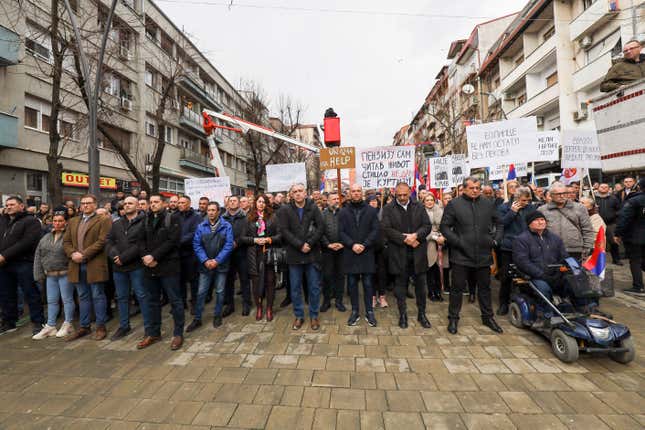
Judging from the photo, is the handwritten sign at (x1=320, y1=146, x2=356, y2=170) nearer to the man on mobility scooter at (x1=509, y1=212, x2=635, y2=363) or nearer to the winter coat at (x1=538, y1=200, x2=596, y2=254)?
the man on mobility scooter at (x1=509, y1=212, x2=635, y2=363)

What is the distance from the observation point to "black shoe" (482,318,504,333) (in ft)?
14.0

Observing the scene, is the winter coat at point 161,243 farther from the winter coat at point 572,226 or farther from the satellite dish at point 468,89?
the satellite dish at point 468,89

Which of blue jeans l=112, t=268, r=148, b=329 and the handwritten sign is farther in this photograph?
the handwritten sign

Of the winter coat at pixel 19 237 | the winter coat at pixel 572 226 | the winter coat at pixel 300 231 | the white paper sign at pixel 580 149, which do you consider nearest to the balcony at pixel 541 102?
the white paper sign at pixel 580 149

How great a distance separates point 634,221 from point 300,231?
6304mm

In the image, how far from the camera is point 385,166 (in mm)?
7602

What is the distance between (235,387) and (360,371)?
1.29 m

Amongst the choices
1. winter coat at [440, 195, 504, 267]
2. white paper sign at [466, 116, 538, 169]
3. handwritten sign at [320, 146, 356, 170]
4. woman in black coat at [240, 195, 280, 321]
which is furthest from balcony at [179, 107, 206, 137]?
winter coat at [440, 195, 504, 267]

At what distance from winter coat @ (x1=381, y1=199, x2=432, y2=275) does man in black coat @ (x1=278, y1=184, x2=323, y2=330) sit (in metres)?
1.06

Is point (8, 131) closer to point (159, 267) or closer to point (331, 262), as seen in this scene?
point (159, 267)

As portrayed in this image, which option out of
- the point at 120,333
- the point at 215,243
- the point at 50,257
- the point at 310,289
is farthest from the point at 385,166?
the point at 50,257

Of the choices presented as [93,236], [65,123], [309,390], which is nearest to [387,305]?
[309,390]

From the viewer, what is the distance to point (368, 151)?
7.66 m

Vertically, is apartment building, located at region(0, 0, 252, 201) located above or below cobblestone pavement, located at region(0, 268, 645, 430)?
above
